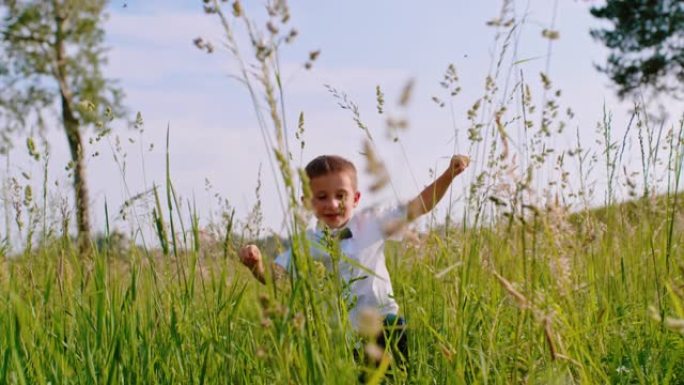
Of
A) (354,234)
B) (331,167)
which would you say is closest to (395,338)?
(354,234)

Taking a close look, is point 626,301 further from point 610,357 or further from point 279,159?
point 279,159

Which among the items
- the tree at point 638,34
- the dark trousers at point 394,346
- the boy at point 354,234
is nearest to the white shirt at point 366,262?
the boy at point 354,234

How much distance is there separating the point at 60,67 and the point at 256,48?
64.4 ft

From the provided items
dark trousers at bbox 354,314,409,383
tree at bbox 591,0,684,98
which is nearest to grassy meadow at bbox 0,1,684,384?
dark trousers at bbox 354,314,409,383

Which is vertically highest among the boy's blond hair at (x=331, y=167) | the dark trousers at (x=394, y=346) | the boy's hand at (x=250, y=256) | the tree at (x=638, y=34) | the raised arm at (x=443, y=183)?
the tree at (x=638, y=34)

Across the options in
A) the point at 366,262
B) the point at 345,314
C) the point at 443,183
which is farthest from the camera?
the point at 366,262

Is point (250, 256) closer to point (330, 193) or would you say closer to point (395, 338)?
point (395, 338)

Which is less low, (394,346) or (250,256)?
(250,256)

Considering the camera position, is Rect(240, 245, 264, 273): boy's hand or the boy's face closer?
Rect(240, 245, 264, 273): boy's hand

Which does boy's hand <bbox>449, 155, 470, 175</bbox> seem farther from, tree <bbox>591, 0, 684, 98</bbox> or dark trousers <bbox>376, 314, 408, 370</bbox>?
tree <bbox>591, 0, 684, 98</bbox>

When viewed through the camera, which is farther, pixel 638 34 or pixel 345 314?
pixel 638 34

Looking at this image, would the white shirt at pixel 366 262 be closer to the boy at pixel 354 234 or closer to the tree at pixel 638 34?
the boy at pixel 354 234

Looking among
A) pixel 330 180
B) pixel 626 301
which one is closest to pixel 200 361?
pixel 330 180

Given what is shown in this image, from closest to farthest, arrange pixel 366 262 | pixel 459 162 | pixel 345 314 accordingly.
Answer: pixel 345 314 < pixel 459 162 < pixel 366 262
